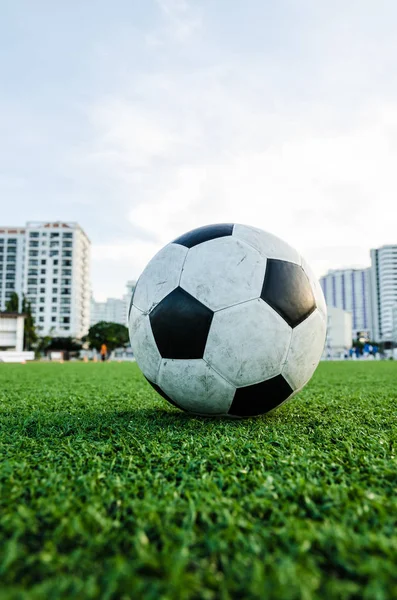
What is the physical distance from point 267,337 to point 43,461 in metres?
1.45

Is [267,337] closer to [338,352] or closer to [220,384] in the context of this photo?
[220,384]

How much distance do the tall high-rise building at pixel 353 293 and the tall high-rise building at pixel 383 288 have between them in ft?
23.9

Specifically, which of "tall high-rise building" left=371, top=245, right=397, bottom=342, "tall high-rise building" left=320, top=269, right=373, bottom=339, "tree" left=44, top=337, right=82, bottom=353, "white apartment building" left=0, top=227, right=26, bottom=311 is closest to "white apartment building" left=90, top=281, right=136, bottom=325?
"tall high-rise building" left=320, top=269, right=373, bottom=339

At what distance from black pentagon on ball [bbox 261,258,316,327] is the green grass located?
75cm

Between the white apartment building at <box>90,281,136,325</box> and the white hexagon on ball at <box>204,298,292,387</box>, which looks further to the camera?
the white apartment building at <box>90,281,136,325</box>

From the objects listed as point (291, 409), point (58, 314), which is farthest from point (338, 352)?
point (291, 409)

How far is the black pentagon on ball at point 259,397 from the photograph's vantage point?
2.86 meters

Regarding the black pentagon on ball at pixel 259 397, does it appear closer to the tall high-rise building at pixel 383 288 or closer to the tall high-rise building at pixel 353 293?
the tall high-rise building at pixel 383 288

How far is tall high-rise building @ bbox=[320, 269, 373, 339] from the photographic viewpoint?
127062 millimetres

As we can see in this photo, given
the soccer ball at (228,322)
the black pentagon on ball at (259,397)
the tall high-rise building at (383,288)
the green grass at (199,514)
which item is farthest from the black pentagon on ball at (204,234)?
the tall high-rise building at (383,288)

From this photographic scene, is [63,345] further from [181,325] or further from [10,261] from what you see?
[181,325]

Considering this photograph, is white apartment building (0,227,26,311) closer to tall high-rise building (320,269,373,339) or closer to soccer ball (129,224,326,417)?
tall high-rise building (320,269,373,339)

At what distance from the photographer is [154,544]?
122 cm

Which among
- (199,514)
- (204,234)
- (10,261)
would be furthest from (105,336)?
(199,514)
